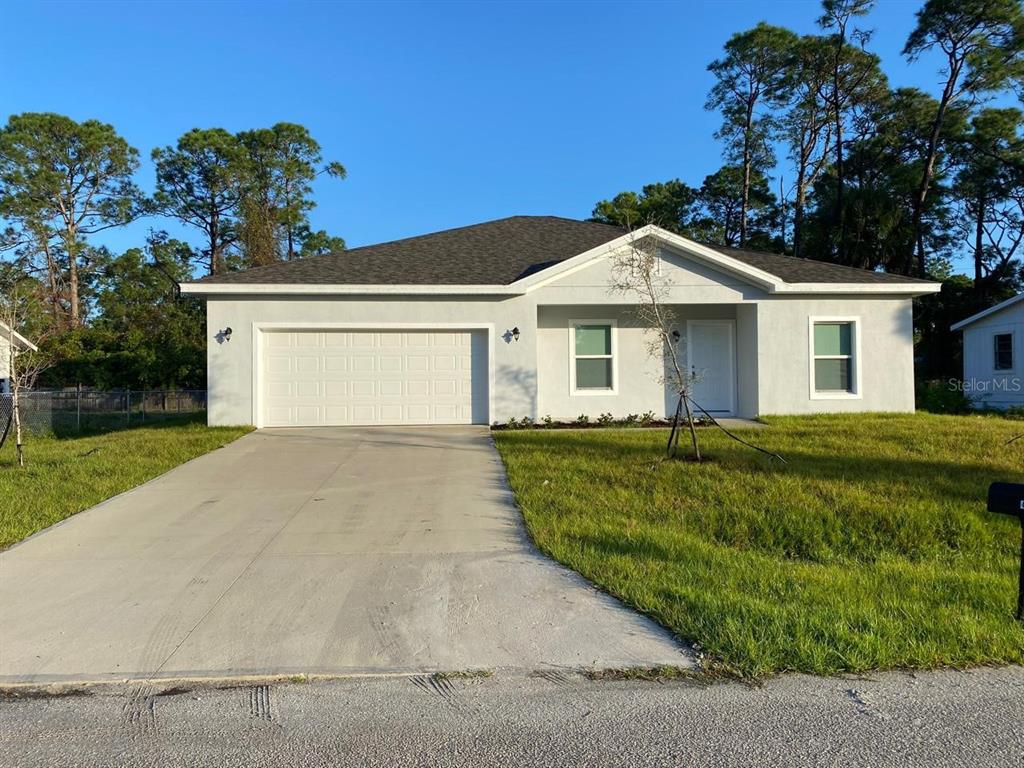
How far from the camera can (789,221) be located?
33281mm

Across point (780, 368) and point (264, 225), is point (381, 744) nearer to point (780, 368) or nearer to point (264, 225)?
point (780, 368)

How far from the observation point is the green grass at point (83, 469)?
6699 millimetres

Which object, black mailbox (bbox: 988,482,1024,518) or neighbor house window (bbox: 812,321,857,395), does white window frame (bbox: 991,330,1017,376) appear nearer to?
neighbor house window (bbox: 812,321,857,395)

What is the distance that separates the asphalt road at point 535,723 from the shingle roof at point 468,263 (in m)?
10.7

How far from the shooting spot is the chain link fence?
52.8 ft

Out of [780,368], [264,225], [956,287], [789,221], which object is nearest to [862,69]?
[789,221]

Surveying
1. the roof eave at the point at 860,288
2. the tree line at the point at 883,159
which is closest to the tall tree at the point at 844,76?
the tree line at the point at 883,159

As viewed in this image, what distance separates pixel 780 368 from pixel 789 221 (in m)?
22.7

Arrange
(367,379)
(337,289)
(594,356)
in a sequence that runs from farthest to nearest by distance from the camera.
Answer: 1. (594,356)
2. (367,379)
3. (337,289)

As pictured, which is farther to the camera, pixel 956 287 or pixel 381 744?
pixel 956 287

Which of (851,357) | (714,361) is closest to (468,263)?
(714,361)

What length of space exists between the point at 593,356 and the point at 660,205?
74.6 feet

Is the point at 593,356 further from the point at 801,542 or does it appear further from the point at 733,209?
the point at 733,209

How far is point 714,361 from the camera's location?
14898 mm
